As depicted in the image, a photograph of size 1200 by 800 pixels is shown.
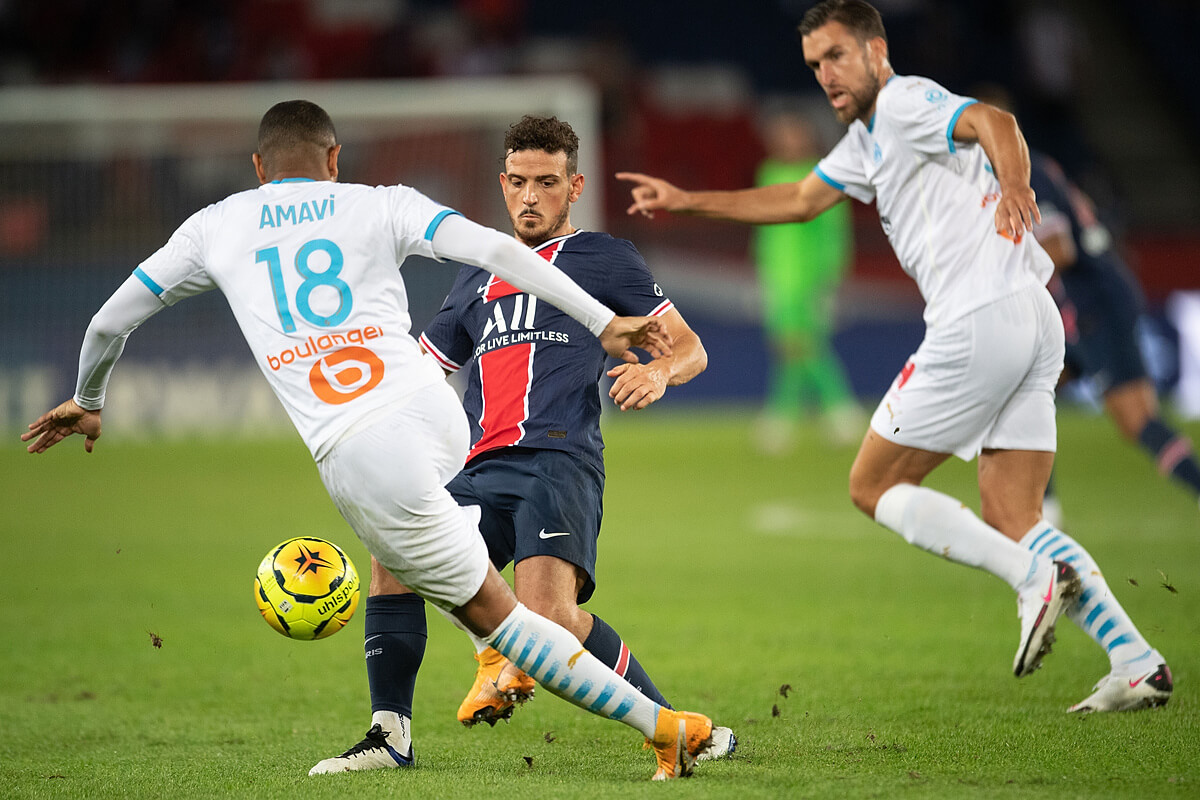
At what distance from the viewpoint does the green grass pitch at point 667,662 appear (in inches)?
155

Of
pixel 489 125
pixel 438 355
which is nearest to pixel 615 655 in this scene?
pixel 438 355

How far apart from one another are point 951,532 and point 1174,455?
355cm

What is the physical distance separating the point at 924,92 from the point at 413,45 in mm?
16038

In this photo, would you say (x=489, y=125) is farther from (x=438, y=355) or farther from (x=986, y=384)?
(x=986, y=384)

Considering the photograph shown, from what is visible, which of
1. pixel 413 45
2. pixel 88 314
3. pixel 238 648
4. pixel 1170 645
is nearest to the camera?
pixel 1170 645

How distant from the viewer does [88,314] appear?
601 inches

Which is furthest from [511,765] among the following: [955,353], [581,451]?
[955,353]

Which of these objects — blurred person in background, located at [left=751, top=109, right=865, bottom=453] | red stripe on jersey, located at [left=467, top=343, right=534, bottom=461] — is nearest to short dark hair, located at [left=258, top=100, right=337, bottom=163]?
red stripe on jersey, located at [left=467, top=343, right=534, bottom=461]

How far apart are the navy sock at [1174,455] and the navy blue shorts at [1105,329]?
1.30 ft

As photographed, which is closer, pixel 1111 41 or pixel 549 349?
pixel 549 349

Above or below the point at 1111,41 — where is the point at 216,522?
below

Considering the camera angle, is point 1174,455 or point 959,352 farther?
point 1174,455

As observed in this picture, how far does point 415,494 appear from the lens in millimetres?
3641

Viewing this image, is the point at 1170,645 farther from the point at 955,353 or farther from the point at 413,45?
the point at 413,45
